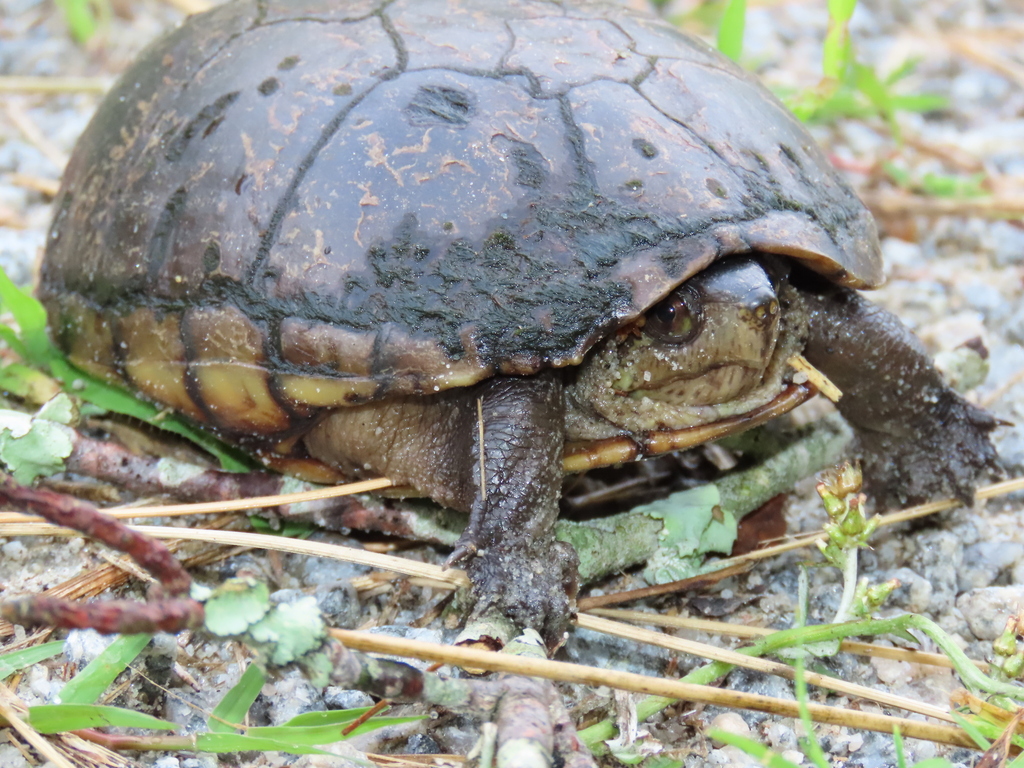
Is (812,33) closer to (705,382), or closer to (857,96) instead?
(857,96)

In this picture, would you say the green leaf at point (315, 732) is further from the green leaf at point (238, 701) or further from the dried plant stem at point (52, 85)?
the dried plant stem at point (52, 85)

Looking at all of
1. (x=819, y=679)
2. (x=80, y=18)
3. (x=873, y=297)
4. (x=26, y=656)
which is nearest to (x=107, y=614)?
(x=26, y=656)

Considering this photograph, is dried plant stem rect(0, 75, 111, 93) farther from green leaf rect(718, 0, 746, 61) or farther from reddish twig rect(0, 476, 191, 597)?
reddish twig rect(0, 476, 191, 597)

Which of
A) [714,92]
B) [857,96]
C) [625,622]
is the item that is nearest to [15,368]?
[625,622]

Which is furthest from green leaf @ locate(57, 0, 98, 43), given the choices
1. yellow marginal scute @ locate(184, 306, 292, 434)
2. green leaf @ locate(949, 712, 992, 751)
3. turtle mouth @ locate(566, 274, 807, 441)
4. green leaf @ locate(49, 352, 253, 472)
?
green leaf @ locate(949, 712, 992, 751)

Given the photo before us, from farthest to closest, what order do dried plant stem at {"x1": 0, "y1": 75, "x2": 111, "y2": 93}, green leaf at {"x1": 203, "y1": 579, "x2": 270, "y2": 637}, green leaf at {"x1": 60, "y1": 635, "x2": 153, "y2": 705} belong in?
1. dried plant stem at {"x1": 0, "y1": 75, "x2": 111, "y2": 93}
2. green leaf at {"x1": 60, "y1": 635, "x2": 153, "y2": 705}
3. green leaf at {"x1": 203, "y1": 579, "x2": 270, "y2": 637}

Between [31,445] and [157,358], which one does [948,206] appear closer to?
[157,358]
